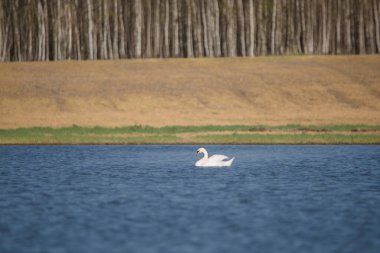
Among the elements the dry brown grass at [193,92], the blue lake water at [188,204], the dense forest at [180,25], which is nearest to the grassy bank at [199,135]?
the dry brown grass at [193,92]

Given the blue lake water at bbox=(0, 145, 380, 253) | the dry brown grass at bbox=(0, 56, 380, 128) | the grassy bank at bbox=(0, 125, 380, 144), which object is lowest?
the blue lake water at bbox=(0, 145, 380, 253)

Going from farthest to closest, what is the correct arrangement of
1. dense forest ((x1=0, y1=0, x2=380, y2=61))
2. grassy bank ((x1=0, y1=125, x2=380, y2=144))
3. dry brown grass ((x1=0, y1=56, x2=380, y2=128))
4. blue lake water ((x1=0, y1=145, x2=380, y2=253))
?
dense forest ((x1=0, y1=0, x2=380, y2=61)) < dry brown grass ((x1=0, y1=56, x2=380, y2=128)) < grassy bank ((x1=0, y1=125, x2=380, y2=144)) < blue lake water ((x1=0, y1=145, x2=380, y2=253))

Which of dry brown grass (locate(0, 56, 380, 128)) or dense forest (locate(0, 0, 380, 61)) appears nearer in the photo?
dry brown grass (locate(0, 56, 380, 128))

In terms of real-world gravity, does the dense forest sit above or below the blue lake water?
above

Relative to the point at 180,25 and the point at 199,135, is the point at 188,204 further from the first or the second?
the point at 180,25

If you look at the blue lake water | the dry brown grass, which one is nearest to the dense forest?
the dry brown grass

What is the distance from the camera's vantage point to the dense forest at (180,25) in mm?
44219

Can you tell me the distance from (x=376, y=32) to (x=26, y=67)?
65.5 feet

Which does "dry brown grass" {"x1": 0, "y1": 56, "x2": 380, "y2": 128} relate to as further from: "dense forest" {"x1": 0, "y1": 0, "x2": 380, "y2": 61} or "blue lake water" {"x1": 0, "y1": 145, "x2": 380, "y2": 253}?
"blue lake water" {"x1": 0, "y1": 145, "x2": 380, "y2": 253}

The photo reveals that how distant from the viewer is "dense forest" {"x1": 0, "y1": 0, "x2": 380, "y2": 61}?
44219 mm

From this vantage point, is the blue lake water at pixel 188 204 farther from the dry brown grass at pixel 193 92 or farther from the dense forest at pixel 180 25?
the dense forest at pixel 180 25

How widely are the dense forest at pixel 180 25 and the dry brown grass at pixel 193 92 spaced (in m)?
1.03

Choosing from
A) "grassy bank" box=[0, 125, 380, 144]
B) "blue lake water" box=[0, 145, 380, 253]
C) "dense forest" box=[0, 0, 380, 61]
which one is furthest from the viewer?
"dense forest" box=[0, 0, 380, 61]

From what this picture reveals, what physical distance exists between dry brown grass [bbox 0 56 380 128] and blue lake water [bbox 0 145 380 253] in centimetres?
1172
